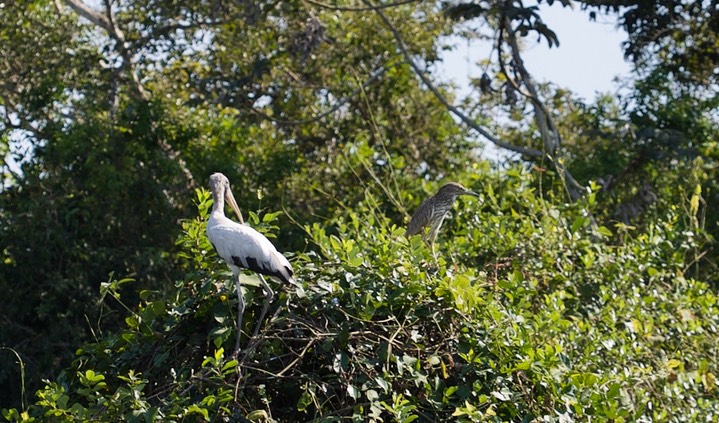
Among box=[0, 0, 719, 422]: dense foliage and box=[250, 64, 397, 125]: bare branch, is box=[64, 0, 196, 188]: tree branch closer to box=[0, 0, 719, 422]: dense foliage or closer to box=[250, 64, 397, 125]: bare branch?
box=[0, 0, 719, 422]: dense foliage

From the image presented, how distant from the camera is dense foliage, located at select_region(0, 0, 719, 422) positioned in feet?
19.0

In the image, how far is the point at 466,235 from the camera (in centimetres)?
854

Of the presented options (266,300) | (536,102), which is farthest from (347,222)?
(266,300)

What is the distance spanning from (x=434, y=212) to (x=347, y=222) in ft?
8.05

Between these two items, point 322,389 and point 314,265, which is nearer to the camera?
point 322,389

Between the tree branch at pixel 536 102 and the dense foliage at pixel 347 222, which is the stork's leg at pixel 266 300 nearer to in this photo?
the dense foliage at pixel 347 222

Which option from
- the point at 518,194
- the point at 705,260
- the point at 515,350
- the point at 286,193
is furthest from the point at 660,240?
the point at 286,193

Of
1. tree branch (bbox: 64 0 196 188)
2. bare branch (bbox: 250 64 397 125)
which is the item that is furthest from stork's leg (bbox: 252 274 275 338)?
tree branch (bbox: 64 0 196 188)

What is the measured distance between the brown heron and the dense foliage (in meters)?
0.16

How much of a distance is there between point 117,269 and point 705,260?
4.92 metres

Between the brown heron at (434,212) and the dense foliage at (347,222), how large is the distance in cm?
16

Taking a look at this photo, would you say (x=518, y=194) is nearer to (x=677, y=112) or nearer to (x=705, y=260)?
(x=705, y=260)

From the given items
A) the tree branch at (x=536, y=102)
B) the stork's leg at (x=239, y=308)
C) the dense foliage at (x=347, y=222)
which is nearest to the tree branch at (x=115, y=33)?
the dense foliage at (x=347, y=222)

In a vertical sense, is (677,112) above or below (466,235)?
above
